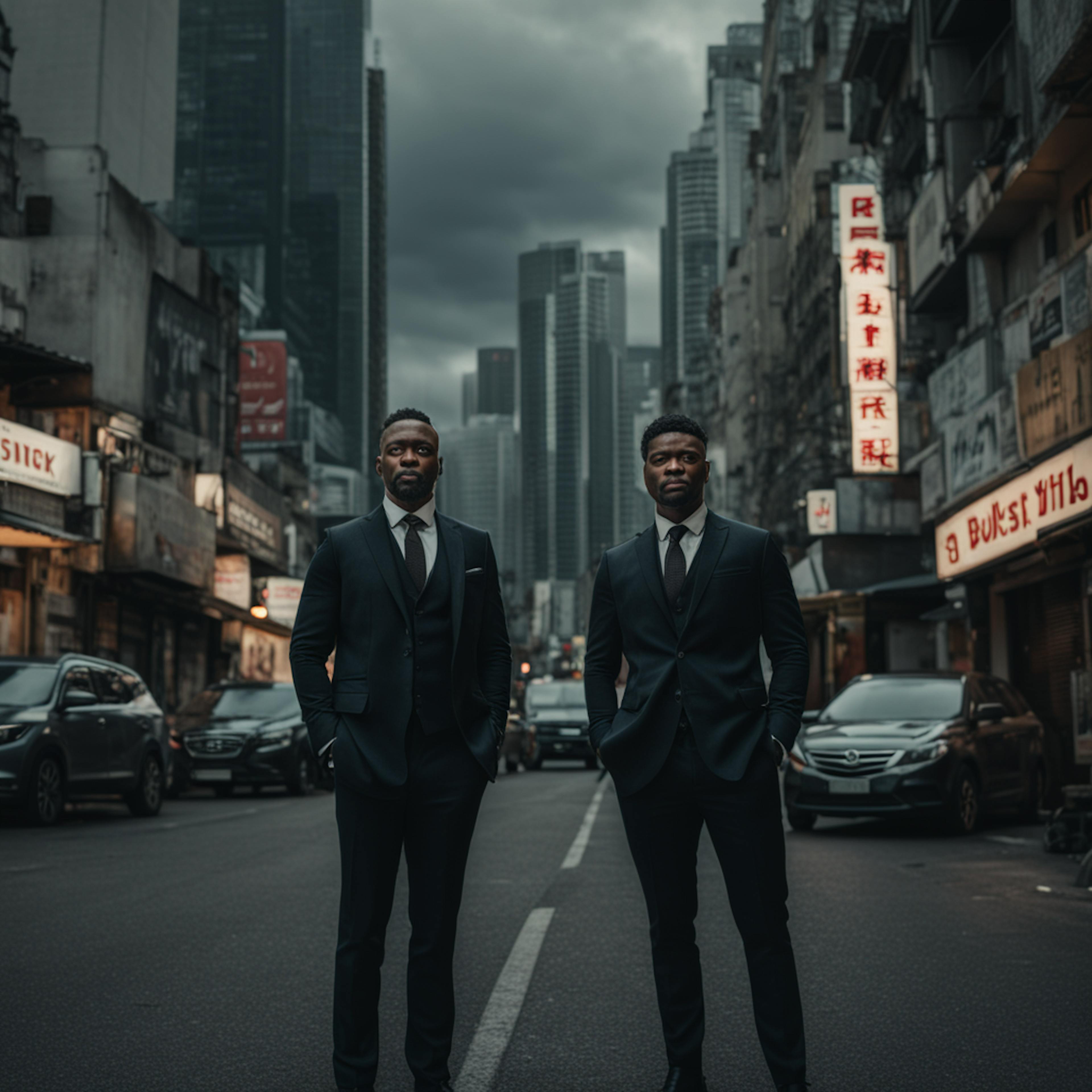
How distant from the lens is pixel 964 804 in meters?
14.1

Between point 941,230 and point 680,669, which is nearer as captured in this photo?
point 680,669

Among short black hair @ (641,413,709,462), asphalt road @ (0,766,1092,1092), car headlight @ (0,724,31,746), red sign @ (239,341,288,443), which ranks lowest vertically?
asphalt road @ (0,766,1092,1092)

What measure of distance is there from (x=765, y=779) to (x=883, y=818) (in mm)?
11624

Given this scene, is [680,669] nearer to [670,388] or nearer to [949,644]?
[949,644]

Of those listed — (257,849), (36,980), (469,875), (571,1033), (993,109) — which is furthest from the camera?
(993,109)

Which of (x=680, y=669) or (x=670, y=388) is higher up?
(x=670, y=388)

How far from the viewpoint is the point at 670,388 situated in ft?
431

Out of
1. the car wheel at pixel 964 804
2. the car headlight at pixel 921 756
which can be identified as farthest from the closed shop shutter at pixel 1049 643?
the car headlight at pixel 921 756

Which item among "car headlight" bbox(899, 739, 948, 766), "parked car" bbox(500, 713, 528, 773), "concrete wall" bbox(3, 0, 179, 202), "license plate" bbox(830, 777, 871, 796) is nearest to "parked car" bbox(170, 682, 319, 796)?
"parked car" bbox(500, 713, 528, 773)

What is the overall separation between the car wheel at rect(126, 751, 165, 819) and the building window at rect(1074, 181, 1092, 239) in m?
14.9

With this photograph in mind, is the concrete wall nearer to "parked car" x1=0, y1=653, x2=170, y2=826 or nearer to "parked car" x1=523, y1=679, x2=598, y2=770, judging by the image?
"parked car" x1=523, y1=679, x2=598, y2=770

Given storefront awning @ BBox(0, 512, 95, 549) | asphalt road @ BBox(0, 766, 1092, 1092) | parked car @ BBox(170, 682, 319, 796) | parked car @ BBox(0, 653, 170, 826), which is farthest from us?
storefront awning @ BBox(0, 512, 95, 549)

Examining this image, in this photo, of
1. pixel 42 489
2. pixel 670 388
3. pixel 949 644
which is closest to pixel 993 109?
pixel 949 644

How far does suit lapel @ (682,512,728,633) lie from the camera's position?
4188mm
